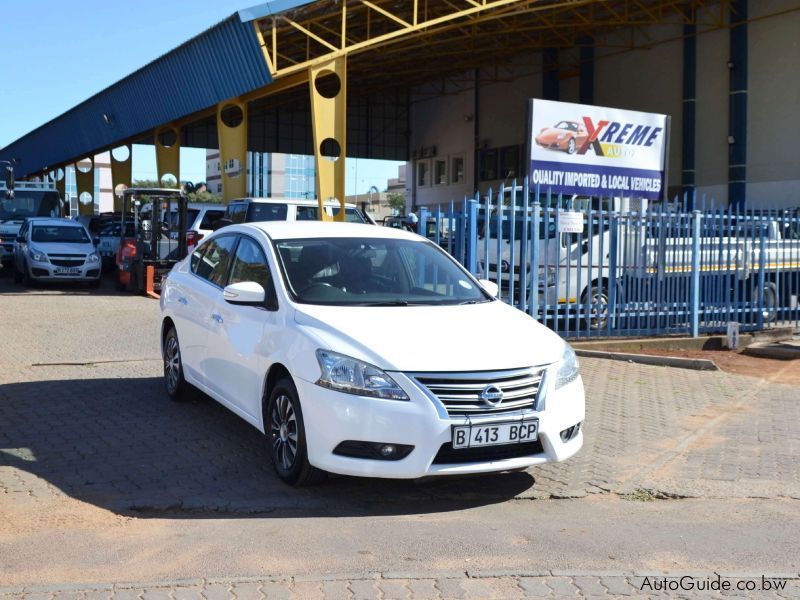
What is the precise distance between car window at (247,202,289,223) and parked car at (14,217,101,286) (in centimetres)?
509

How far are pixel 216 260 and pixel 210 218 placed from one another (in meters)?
14.5

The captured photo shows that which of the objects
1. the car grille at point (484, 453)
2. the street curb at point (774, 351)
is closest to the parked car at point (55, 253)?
the street curb at point (774, 351)

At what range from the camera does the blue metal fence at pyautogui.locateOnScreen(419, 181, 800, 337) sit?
1166 centimetres

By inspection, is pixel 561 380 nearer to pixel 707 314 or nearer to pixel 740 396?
pixel 740 396

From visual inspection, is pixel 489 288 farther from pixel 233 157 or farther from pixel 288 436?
pixel 233 157

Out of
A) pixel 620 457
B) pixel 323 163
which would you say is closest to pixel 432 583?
pixel 620 457

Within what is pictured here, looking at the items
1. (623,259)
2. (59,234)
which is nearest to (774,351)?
(623,259)

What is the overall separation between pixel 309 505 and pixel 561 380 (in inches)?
67.8

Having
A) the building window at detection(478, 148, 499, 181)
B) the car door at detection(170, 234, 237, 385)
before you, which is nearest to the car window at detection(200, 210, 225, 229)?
the car door at detection(170, 234, 237, 385)

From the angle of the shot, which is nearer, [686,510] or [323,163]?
[686,510]

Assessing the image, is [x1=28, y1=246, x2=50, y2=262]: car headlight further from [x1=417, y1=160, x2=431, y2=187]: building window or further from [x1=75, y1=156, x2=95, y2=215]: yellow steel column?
[x1=417, y1=160, x2=431, y2=187]: building window

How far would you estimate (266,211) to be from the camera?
19.0m

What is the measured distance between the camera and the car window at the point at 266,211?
61.6 ft

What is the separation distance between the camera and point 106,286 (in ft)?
75.7
